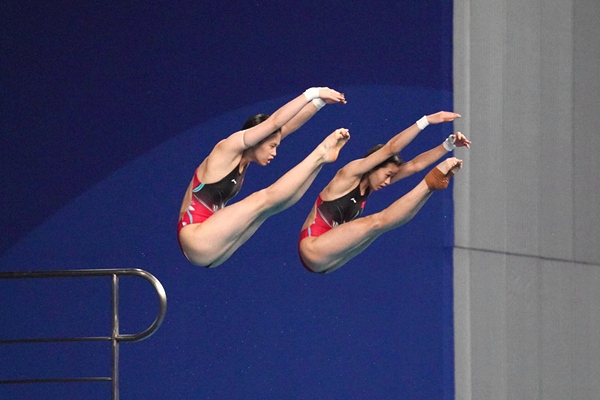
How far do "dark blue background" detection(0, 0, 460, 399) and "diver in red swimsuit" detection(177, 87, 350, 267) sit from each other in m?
1.43

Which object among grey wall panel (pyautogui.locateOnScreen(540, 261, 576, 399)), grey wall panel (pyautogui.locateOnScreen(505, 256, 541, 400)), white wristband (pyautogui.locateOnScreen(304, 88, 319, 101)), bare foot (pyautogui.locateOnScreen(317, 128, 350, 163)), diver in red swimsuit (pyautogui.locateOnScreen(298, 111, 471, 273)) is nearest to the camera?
grey wall panel (pyautogui.locateOnScreen(540, 261, 576, 399))

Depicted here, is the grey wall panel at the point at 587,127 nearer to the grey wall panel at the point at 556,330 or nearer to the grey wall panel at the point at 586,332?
the grey wall panel at the point at 586,332

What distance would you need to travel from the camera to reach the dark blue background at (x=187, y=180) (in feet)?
21.6

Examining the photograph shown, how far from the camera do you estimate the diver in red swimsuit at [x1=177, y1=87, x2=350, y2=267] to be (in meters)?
4.66

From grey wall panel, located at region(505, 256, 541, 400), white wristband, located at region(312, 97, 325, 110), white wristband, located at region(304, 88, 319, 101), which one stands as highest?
white wristband, located at region(304, 88, 319, 101)

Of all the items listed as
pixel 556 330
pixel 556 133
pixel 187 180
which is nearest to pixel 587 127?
pixel 556 133

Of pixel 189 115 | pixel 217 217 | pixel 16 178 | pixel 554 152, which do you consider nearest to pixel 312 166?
pixel 217 217

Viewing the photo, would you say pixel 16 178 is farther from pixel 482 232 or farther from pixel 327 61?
pixel 482 232

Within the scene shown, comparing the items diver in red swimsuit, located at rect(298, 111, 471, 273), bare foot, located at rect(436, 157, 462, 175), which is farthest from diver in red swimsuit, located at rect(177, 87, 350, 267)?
bare foot, located at rect(436, 157, 462, 175)

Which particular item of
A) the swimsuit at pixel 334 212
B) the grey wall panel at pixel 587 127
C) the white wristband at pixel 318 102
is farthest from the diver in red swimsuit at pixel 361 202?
the grey wall panel at pixel 587 127

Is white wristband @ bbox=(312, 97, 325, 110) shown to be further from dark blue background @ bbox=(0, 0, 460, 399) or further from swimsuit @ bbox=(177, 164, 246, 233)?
dark blue background @ bbox=(0, 0, 460, 399)

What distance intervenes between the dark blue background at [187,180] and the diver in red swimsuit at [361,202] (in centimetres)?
108

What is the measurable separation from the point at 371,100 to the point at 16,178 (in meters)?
2.60

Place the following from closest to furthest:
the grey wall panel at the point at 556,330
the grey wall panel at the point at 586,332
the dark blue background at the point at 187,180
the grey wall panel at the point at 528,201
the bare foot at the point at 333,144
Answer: the grey wall panel at the point at 586,332 < the grey wall panel at the point at 528,201 < the grey wall panel at the point at 556,330 < the bare foot at the point at 333,144 < the dark blue background at the point at 187,180
